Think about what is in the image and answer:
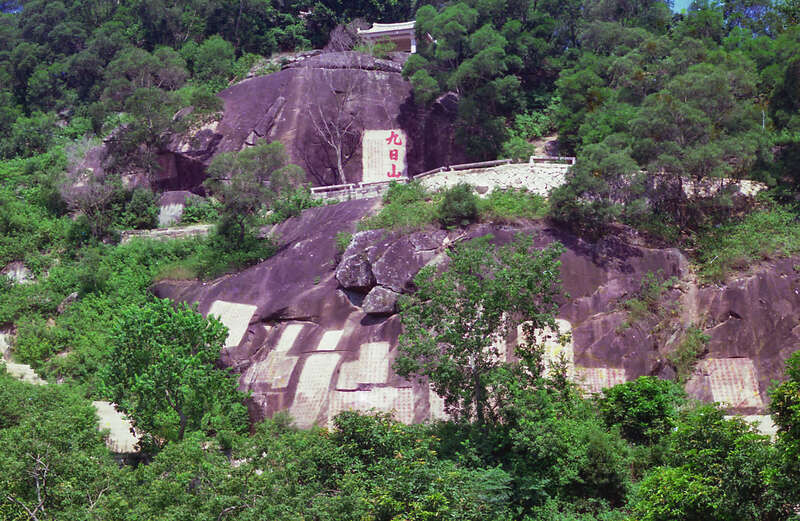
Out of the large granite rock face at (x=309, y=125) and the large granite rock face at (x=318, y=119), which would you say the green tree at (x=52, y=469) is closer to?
the large granite rock face at (x=309, y=125)

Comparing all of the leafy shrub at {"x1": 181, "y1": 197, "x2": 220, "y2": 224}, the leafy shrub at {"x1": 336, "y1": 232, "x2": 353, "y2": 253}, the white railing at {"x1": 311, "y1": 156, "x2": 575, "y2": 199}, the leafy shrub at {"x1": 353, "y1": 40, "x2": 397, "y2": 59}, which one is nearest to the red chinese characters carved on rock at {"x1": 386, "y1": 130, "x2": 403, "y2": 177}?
the white railing at {"x1": 311, "y1": 156, "x2": 575, "y2": 199}

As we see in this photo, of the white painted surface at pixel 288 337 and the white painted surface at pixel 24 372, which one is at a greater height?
the white painted surface at pixel 288 337

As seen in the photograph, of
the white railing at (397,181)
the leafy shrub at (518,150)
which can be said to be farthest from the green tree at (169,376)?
the leafy shrub at (518,150)

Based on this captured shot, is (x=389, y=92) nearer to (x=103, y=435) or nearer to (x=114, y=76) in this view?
(x=114, y=76)

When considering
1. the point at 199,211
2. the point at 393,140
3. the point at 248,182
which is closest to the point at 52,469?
the point at 248,182

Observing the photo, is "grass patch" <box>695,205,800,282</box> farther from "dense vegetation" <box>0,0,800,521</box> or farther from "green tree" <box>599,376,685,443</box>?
"green tree" <box>599,376,685,443</box>

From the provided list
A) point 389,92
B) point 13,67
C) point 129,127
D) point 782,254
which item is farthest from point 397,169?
point 13,67
